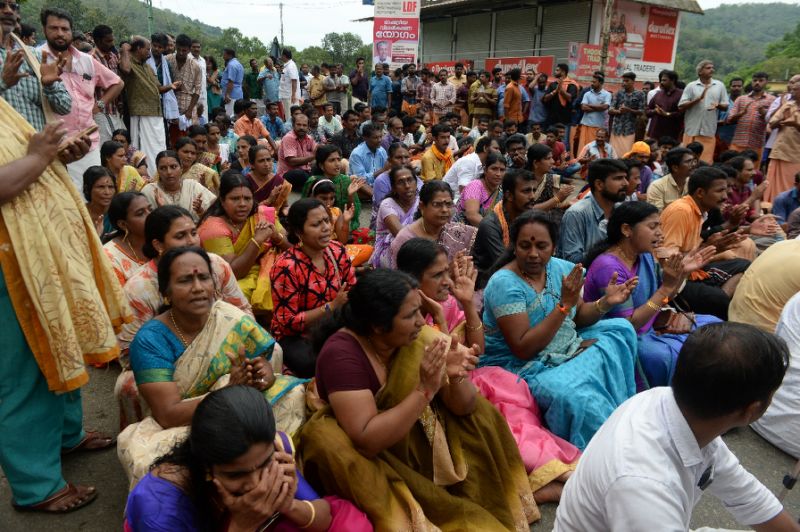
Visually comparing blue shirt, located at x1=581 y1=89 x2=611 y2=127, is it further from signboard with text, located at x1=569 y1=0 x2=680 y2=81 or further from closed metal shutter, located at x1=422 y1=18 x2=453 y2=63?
closed metal shutter, located at x1=422 y1=18 x2=453 y2=63

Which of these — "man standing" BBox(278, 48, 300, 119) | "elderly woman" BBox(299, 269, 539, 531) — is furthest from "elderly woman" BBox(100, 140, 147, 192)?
"man standing" BBox(278, 48, 300, 119)

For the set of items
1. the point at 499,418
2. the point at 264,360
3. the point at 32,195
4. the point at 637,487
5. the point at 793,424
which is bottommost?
the point at 793,424

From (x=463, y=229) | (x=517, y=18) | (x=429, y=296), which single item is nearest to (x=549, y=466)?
(x=429, y=296)

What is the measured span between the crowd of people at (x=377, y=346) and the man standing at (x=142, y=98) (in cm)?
116

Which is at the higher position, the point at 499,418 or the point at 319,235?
the point at 319,235

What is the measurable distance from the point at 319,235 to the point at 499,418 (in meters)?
1.56

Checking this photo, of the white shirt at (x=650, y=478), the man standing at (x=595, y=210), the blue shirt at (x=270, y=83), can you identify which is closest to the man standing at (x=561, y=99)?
the blue shirt at (x=270, y=83)

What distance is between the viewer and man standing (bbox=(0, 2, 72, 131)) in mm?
2562

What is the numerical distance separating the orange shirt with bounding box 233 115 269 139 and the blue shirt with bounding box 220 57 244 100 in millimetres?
3552

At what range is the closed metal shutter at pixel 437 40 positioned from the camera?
24.7 metres

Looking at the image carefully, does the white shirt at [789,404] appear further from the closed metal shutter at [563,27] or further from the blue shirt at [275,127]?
the closed metal shutter at [563,27]

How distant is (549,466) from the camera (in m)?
2.64

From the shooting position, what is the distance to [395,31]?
16.3 m

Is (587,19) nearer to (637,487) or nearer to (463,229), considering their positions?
(463,229)
